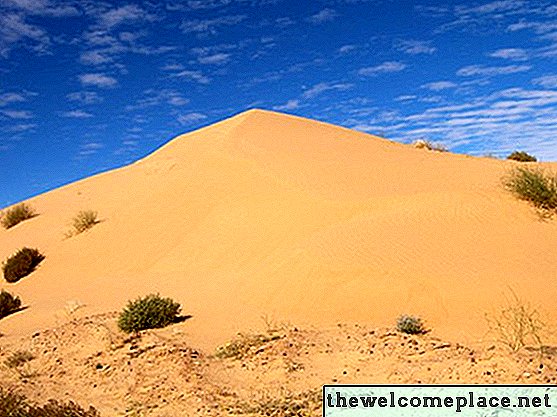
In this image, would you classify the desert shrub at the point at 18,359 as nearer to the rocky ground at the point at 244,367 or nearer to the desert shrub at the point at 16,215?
the rocky ground at the point at 244,367

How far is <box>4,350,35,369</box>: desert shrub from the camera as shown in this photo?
954cm

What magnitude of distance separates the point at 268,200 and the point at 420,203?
15.3ft

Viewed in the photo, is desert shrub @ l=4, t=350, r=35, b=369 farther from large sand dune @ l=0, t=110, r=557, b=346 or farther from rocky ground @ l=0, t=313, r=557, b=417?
large sand dune @ l=0, t=110, r=557, b=346

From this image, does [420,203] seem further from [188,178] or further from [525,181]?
[188,178]

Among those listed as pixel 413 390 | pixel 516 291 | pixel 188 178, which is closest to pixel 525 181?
pixel 516 291

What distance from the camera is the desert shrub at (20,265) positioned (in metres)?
18.3

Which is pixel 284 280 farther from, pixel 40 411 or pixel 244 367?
pixel 40 411

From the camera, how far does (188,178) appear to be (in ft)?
70.0

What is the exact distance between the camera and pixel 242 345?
29.5 ft

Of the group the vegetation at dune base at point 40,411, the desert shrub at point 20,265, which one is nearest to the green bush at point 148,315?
the vegetation at dune base at point 40,411

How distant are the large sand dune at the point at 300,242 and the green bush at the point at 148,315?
23.9 inches

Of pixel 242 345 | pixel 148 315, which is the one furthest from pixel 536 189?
pixel 148 315

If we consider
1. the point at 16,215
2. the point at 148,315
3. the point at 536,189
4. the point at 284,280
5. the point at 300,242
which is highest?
the point at 16,215

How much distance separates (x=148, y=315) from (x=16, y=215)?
689 inches
